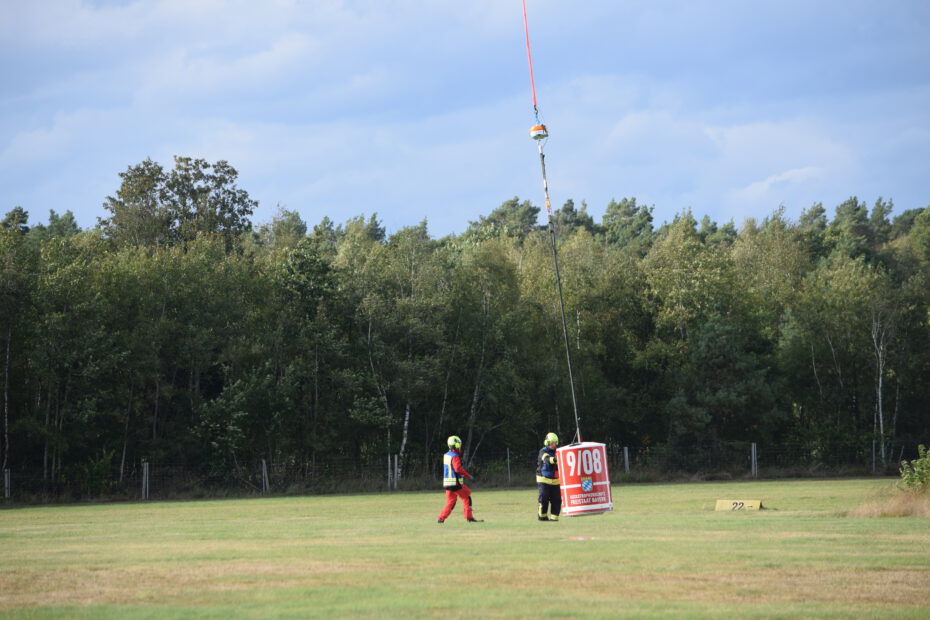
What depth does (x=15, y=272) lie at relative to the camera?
4703cm

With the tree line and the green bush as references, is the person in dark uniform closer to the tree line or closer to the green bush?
the green bush

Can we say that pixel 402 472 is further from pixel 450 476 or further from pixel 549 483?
pixel 549 483

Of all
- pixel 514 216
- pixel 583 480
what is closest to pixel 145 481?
pixel 583 480

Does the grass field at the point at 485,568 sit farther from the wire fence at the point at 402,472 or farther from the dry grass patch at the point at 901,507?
the wire fence at the point at 402,472

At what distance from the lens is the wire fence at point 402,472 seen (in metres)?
47.0

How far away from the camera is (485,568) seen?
1405 cm

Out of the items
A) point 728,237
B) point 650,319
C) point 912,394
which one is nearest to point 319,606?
point 650,319

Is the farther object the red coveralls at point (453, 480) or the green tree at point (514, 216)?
the green tree at point (514, 216)

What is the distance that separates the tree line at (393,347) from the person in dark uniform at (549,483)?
2851cm

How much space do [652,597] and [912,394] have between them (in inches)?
2419

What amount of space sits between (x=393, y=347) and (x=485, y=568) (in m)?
41.2

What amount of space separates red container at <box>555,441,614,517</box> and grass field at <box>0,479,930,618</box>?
1.44 ft

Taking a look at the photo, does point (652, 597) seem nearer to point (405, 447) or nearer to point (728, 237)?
point (405, 447)

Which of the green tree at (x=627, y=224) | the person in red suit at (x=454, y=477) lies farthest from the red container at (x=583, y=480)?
the green tree at (x=627, y=224)
